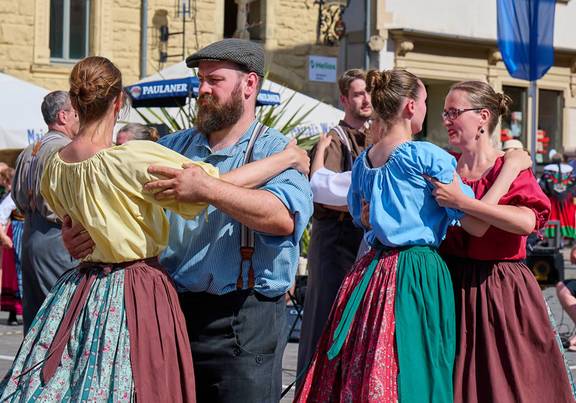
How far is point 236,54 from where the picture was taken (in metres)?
4.34

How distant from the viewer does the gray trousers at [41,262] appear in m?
6.84

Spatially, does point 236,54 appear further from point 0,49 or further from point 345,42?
point 345,42

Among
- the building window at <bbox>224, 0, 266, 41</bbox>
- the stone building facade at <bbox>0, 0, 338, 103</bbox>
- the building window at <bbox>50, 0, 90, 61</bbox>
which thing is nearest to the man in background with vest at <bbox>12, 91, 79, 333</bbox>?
the stone building facade at <bbox>0, 0, 338, 103</bbox>

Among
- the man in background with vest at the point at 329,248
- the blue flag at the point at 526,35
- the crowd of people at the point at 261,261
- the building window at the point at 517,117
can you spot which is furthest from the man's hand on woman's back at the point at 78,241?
the building window at the point at 517,117

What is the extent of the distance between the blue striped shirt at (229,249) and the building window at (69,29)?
1816cm

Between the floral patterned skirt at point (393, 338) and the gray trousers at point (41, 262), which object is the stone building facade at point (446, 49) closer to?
the gray trousers at point (41, 262)

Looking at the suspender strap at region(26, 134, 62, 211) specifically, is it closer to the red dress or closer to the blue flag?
the red dress

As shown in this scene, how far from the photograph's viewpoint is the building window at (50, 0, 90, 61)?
21938 millimetres

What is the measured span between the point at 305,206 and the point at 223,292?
403 mm

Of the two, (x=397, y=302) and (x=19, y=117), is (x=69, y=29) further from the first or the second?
(x=397, y=302)

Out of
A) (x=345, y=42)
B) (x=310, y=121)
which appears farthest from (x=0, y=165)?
(x=345, y=42)

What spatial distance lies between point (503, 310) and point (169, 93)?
362 inches

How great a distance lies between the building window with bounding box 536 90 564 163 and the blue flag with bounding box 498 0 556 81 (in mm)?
17977

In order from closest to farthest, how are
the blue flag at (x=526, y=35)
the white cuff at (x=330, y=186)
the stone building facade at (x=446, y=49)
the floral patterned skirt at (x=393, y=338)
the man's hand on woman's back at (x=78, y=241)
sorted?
1. the man's hand on woman's back at (x=78, y=241)
2. the floral patterned skirt at (x=393, y=338)
3. the white cuff at (x=330, y=186)
4. the blue flag at (x=526, y=35)
5. the stone building facade at (x=446, y=49)
